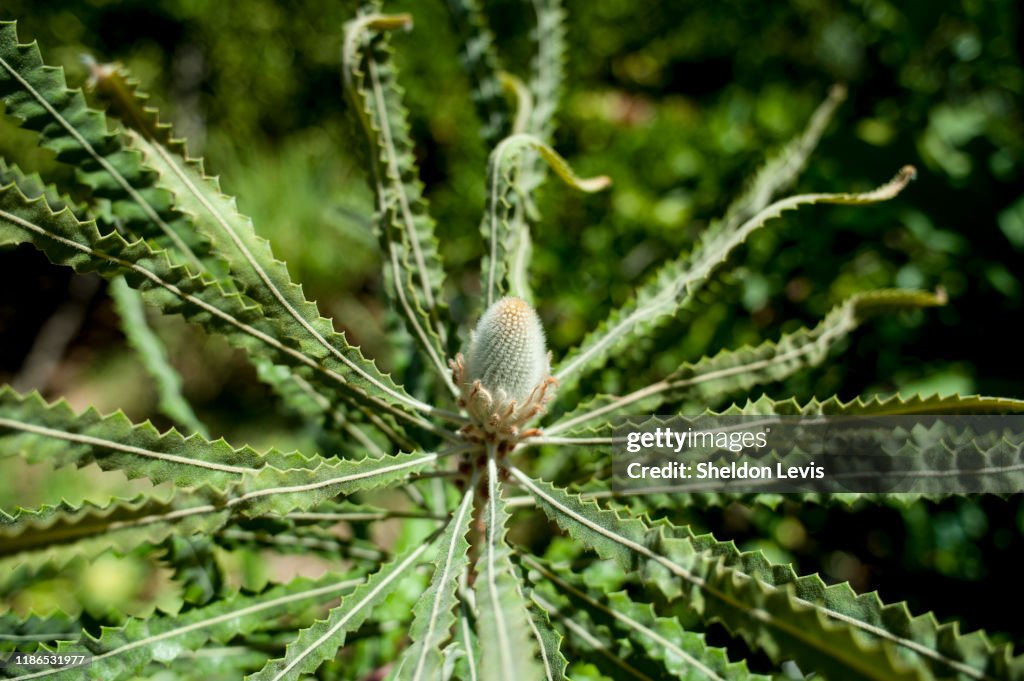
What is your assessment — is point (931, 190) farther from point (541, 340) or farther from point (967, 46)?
point (541, 340)

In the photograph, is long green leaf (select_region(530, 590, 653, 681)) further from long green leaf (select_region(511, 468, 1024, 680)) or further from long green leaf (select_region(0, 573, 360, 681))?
long green leaf (select_region(0, 573, 360, 681))

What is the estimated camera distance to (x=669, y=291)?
1.01 m

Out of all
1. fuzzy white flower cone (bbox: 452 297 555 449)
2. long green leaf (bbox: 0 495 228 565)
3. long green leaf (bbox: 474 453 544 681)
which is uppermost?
fuzzy white flower cone (bbox: 452 297 555 449)

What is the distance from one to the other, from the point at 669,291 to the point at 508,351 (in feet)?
1.04

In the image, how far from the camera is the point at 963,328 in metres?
1.52

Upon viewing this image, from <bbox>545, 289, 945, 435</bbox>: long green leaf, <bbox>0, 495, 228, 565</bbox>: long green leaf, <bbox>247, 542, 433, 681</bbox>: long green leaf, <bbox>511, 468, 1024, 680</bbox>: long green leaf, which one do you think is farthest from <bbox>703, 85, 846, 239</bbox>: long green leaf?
<bbox>0, 495, 228, 565</bbox>: long green leaf

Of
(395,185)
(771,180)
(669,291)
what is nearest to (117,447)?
(395,185)

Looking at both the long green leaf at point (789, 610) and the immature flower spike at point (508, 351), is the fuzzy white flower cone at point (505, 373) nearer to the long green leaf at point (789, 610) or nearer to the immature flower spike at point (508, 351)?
the immature flower spike at point (508, 351)

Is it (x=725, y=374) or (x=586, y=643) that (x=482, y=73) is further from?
(x=586, y=643)
